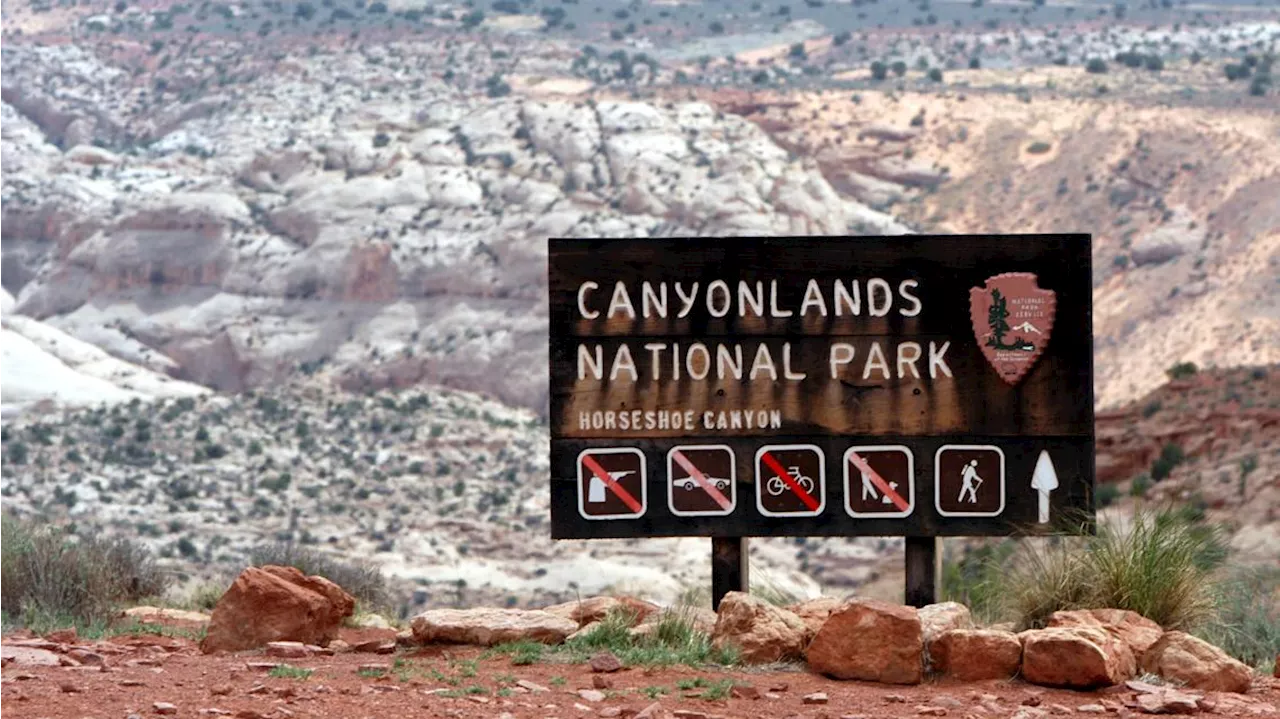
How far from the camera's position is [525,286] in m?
77.3

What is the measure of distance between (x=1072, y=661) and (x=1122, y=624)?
926mm

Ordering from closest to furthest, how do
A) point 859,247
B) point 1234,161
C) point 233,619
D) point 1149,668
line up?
point 1149,668
point 233,619
point 859,247
point 1234,161

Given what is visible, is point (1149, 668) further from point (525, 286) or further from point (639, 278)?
point (525, 286)

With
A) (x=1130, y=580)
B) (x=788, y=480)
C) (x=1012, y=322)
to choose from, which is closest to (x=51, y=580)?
(x=788, y=480)

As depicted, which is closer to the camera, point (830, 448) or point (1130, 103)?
point (830, 448)

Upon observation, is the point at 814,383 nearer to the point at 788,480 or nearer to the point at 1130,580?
the point at 788,480

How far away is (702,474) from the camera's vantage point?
1074 cm

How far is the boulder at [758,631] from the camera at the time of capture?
9258 mm

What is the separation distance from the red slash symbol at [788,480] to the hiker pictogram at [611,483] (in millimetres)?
690

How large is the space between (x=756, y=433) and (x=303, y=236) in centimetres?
7307

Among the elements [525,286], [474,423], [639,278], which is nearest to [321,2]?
[525,286]

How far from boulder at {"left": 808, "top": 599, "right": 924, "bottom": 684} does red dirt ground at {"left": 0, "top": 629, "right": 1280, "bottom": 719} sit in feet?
0.29

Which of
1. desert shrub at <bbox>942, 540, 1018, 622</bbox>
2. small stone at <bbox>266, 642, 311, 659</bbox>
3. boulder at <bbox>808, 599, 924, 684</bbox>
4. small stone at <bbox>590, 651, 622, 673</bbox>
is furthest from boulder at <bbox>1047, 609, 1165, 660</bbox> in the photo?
small stone at <bbox>266, 642, 311, 659</bbox>

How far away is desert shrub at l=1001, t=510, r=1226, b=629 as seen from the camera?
1020cm
